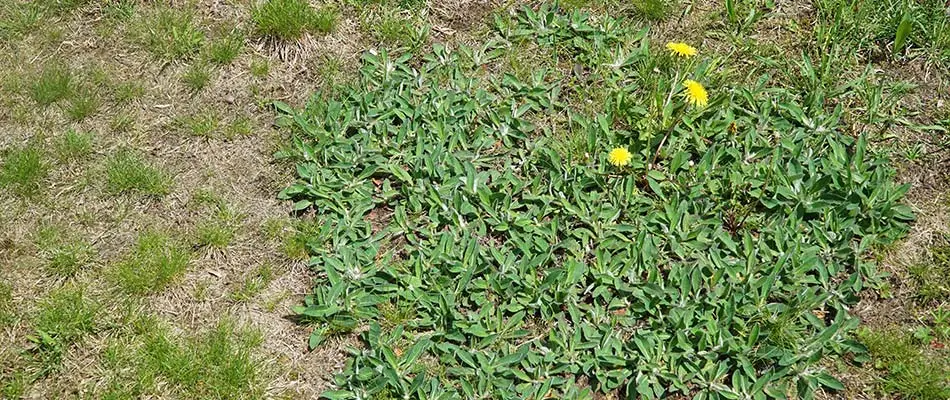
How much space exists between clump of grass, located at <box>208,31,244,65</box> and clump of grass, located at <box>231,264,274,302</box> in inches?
49.2

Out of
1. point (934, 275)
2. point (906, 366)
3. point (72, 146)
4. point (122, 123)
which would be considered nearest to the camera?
point (906, 366)

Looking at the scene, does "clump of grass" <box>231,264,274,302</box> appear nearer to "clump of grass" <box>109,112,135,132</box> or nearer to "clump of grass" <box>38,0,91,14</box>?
"clump of grass" <box>109,112,135,132</box>

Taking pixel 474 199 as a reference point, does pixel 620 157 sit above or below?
above

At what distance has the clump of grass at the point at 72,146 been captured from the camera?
3.88 meters

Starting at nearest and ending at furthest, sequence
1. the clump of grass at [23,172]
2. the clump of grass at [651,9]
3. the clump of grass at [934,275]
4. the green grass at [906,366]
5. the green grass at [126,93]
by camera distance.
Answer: the green grass at [906,366] → the clump of grass at [934,275] → the clump of grass at [23,172] → the green grass at [126,93] → the clump of grass at [651,9]

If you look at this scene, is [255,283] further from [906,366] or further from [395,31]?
[906,366]

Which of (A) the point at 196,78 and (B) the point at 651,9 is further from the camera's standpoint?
(B) the point at 651,9

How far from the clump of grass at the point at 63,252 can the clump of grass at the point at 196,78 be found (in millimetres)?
951

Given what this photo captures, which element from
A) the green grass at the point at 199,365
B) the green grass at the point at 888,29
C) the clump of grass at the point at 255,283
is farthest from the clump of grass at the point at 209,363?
the green grass at the point at 888,29

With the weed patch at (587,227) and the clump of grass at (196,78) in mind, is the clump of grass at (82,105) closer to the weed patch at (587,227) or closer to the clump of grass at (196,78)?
the clump of grass at (196,78)

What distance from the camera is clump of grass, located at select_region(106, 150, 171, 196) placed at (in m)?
3.77

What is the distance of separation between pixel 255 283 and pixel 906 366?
2.51 metres

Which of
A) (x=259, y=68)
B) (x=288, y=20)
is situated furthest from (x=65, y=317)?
(x=288, y=20)

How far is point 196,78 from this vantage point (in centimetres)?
417
